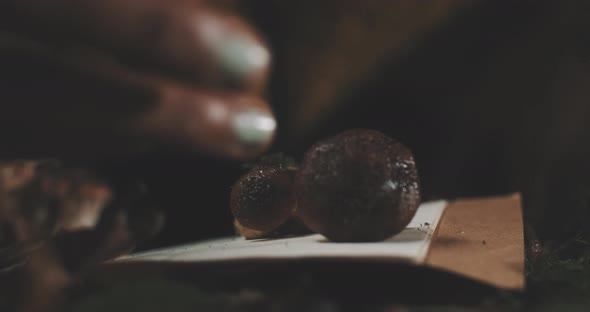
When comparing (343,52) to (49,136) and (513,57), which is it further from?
(49,136)

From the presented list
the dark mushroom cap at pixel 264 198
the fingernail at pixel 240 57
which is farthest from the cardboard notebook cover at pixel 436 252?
the fingernail at pixel 240 57

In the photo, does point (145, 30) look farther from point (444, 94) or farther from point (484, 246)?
point (444, 94)

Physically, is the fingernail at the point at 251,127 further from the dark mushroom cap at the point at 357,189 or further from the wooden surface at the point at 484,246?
the wooden surface at the point at 484,246

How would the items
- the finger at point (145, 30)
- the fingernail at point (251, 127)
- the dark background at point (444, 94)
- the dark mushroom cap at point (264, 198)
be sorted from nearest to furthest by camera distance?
the finger at point (145, 30)
the fingernail at point (251, 127)
the dark mushroom cap at point (264, 198)
the dark background at point (444, 94)

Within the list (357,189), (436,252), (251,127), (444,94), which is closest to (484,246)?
(436,252)

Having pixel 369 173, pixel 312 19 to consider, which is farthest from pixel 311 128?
pixel 369 173

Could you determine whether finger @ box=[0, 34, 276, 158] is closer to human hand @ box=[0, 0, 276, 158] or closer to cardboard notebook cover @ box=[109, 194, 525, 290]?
human hand @ box=[0, 0, 276, 158]
